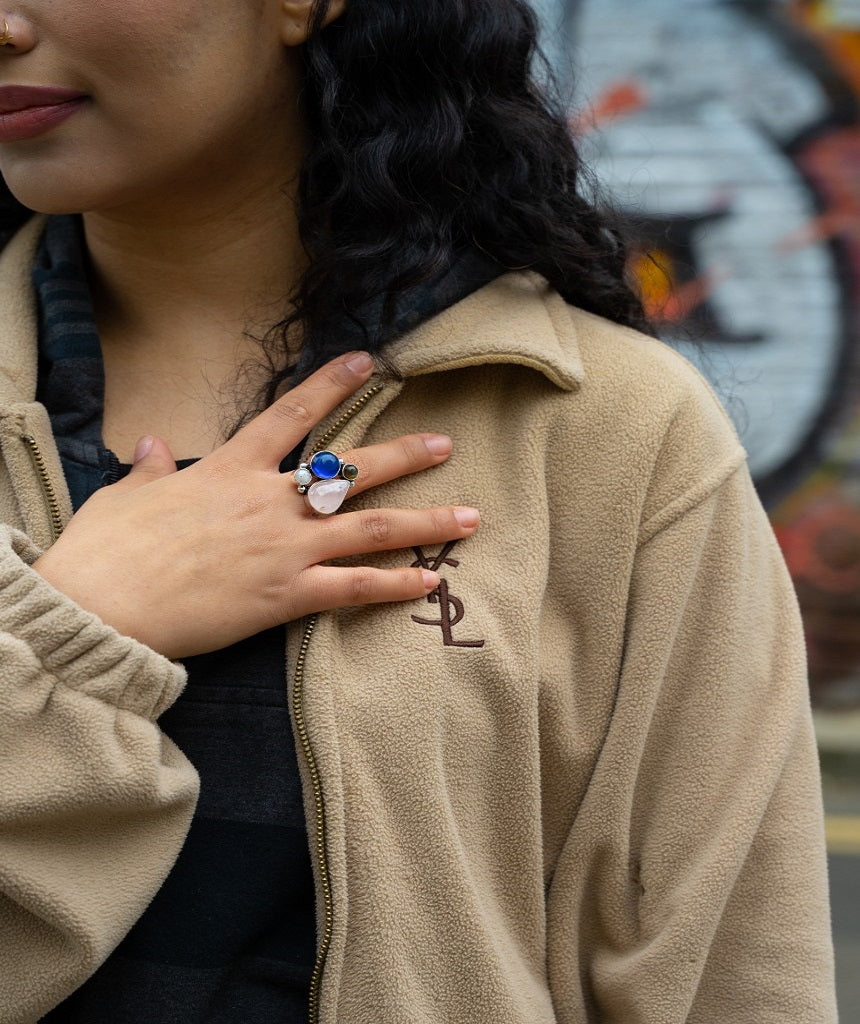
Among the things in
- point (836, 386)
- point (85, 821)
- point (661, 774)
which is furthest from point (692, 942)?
point (836, 386)

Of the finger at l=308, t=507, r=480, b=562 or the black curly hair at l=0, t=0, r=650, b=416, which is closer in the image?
the finger at l=308, t=507, r=480, b=562

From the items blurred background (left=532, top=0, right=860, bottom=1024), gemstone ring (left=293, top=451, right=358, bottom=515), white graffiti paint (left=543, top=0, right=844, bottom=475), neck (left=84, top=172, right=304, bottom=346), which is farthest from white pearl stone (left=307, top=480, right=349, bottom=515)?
white graffiti paint (left=543, top=0, right=844, bottom=475)

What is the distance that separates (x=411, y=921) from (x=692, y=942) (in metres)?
0.33

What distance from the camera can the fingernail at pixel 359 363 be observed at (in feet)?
4.60

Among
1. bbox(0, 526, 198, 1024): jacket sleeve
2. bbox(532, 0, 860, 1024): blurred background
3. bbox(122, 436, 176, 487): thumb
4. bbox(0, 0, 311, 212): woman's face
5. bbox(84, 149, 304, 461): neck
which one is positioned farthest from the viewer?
bbox(532, 0, 860, 1024): blurred background

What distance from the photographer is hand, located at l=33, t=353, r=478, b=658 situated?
1280 mm

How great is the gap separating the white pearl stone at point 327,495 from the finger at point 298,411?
65 millimetres

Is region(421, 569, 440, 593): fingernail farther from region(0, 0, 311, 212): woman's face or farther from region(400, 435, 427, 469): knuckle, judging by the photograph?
region(0, 0, 311, 212): woman's face

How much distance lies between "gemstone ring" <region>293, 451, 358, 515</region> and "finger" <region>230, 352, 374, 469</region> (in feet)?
0.13

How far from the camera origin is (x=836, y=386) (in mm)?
5035

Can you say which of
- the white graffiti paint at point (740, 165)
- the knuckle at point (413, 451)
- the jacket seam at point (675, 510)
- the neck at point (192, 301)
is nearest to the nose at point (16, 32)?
the neck at point (192, 301)

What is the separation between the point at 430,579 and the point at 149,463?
35 cm

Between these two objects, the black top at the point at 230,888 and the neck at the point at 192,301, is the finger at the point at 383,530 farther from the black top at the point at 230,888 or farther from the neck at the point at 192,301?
the neck at the point at 192,301

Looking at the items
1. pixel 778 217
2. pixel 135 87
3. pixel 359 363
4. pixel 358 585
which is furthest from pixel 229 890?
pixel 778 217
